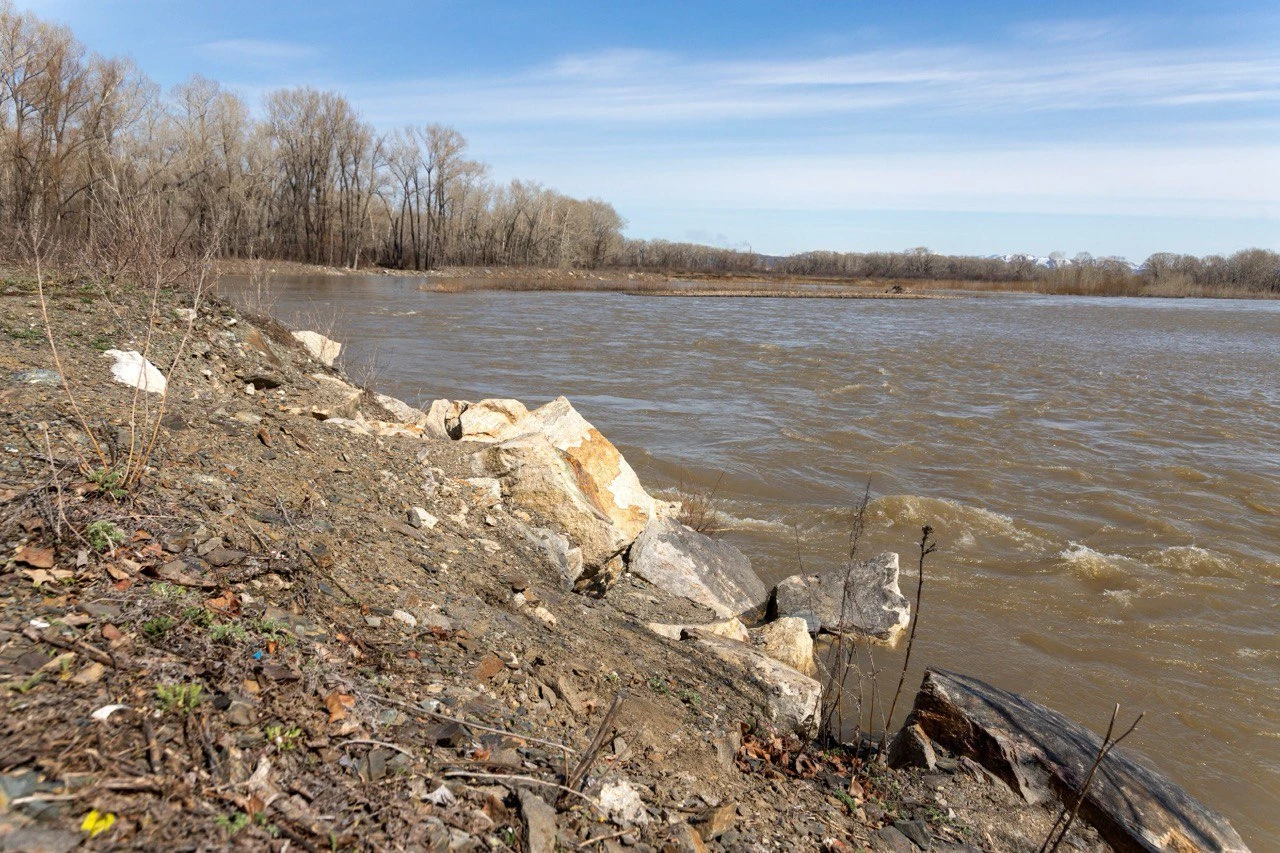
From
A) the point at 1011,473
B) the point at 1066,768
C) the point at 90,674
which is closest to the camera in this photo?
the point at 90,674

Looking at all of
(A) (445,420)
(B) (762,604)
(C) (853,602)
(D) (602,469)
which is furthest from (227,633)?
(A) (445,420)

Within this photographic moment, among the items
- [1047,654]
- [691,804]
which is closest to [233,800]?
[691,804]

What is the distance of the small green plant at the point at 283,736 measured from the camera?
6.33 ft

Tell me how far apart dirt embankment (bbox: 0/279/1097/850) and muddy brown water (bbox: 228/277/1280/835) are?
2580 millimetres

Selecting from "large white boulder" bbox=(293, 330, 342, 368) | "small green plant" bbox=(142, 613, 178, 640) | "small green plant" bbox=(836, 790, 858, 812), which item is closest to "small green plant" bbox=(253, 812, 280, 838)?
"small green plant" bbox=(142, 613, 178, 640)

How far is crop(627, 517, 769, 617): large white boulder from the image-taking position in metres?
5.45

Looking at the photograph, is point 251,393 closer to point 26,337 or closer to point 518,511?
point 26,337

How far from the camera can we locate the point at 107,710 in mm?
1835

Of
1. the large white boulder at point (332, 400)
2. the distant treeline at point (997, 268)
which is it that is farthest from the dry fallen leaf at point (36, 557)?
the distant treeline at point (997, 268)

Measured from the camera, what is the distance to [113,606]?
7.41 ft

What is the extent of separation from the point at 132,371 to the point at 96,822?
3963mm

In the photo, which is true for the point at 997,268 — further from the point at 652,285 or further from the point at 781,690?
the point at 781,690

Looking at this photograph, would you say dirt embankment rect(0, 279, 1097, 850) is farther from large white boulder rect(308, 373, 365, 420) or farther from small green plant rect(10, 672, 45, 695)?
large white boulder rect(308, 373, 365, 420)

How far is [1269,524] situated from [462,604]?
9.42 m
